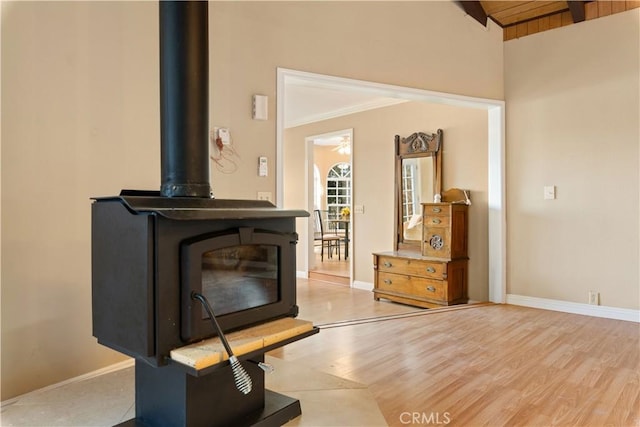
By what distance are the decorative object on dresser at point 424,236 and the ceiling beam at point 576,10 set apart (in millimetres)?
1688

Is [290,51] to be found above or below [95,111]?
above

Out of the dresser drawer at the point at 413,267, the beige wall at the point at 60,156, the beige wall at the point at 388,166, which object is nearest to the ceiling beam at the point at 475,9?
the beige wall at the point at 388,166

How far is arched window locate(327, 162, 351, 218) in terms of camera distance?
11.0 metres

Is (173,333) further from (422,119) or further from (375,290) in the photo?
(422,119)

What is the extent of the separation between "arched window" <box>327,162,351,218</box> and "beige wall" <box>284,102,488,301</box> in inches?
146

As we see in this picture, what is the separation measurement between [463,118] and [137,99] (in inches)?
145

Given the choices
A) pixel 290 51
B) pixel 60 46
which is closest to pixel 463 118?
pixel 290 51

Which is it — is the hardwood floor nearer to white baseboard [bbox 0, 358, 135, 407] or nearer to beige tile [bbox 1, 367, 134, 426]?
white baseboard [bbox 0, 358, 135, 407]

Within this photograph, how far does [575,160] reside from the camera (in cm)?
414

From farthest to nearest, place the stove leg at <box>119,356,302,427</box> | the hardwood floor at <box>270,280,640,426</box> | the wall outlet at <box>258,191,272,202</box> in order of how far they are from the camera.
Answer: the wall outlet at <box>258,191,272,202</box> < the hardwood floor at <box>270,280,640,426</box> < the stove leg at <box>119,356,302,427</box>

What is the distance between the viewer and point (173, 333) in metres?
1.48

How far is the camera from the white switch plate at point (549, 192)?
169 inches

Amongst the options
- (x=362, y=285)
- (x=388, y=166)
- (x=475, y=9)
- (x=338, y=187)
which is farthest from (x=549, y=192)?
(x=338, y=187)

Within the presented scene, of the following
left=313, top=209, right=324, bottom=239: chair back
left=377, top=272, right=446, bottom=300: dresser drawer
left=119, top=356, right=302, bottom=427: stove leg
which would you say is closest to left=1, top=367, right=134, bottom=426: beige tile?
left=119, top=356, right=302, bottom=427: stove leg
